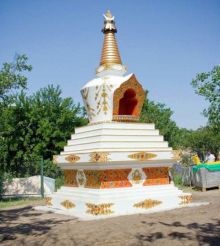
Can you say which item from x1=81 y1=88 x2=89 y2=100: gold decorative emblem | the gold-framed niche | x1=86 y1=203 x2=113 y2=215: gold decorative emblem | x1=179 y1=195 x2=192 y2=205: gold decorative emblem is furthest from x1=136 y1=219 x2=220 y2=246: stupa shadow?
x1=81 y1=88 x2=89 y2=100: gold decorative emblem

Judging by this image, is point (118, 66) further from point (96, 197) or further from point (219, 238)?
point (219, 238)

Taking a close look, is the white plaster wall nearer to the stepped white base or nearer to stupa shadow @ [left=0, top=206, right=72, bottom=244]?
stupa shadow @ [left=0, top=206, right=72, bottom=244]

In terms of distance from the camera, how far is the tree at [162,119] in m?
35.7

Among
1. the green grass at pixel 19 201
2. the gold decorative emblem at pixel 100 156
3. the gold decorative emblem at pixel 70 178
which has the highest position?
the gold decorative emblem at pixel 100 156

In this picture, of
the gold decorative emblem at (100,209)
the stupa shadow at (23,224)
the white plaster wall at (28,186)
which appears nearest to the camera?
the stupa shadow at (23,224)

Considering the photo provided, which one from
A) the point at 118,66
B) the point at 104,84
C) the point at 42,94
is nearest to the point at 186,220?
the point at 104,84

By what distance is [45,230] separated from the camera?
880 centimetres

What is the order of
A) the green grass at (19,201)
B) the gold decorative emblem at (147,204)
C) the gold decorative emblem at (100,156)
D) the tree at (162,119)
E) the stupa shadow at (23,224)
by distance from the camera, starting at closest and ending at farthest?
1. the stupa shadow at (23,224)
2. the gold decorative emblem at (100,156)
3. the gold decorative emblem at (147,204)
4. the green grass at (19,201)
5. the tree at (162,119)

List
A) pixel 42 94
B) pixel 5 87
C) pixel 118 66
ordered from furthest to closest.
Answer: pixel 42 94 < pixel 5 87 < pixel 118 66

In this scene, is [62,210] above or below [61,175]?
below

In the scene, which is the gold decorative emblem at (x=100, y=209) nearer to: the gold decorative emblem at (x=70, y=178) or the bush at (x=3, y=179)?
the gold decorative emblem at (x=70, y=178)

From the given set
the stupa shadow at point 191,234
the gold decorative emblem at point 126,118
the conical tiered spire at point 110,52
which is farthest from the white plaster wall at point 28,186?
the stupa shadow at point 191,234

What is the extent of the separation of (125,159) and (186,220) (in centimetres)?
283

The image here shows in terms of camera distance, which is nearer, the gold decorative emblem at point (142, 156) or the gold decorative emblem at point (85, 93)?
the gold decorative emblem at point (142, 156)
